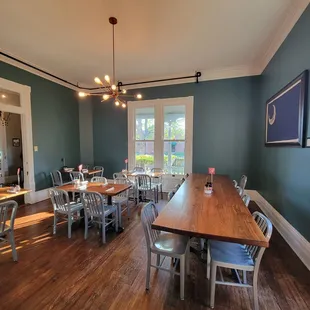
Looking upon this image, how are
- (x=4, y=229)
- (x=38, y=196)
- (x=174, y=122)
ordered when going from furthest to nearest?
(x=174, y=122) < (x=38, y=196) < (x=4, y=229)

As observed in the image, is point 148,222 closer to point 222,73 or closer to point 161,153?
point 161,153

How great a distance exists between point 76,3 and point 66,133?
11.9ft

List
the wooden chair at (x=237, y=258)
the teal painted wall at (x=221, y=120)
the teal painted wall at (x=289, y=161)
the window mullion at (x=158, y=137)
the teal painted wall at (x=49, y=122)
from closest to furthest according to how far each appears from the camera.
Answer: the wooden chair at (x=237, y=258)
the teal painted wall at (x=289, y=161)
the teal painted wall at (x=49, y=122)
the teal painted wall at (x=221, y=120)
the window mullion at (x=158, y=137)

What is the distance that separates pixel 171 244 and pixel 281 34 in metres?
3.63

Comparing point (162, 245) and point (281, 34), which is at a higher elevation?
point (281, 34)

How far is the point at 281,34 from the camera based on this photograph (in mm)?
2988

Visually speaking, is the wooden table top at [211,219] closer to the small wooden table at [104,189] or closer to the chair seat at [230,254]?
the chair seat at [230,254]

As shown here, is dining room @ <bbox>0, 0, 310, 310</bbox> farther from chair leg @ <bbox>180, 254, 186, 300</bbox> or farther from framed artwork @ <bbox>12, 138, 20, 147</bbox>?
framed artwork @ <bbox>12, 138, 20, 147</bbox>

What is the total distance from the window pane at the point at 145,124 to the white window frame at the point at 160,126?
0.11 metres

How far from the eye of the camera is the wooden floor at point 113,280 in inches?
65.4

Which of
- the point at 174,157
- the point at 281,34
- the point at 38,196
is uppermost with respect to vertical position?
the point at 281,34

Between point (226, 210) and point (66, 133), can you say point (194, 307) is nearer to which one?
point (226, 210)

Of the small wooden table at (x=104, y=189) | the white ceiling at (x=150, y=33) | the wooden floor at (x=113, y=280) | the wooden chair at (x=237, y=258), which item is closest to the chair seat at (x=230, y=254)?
the wooden chair at (x=237, y=258)

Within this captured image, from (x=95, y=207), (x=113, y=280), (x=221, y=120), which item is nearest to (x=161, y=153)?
(x=221, y=120)
